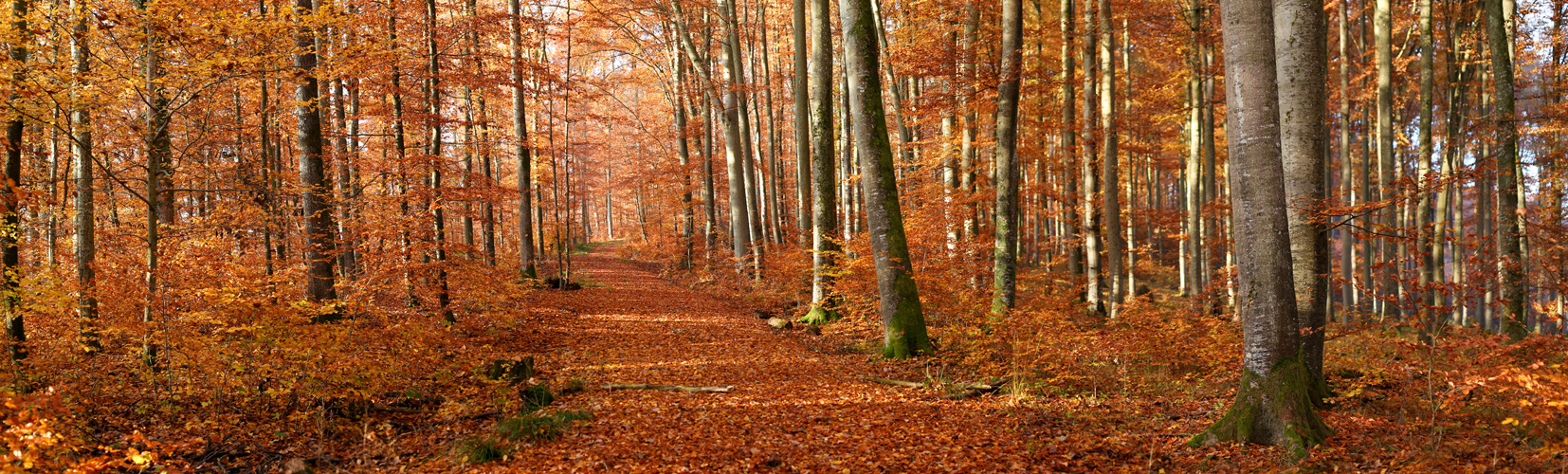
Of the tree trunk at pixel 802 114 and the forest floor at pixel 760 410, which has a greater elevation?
the tree trunk at pixel 802 114

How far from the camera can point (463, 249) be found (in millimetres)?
9781

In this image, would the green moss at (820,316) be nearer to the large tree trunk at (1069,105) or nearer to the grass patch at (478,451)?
the large tree trunk at (1069,105)

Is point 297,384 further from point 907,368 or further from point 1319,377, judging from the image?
point 1319,377

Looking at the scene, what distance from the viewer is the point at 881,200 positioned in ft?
28.1

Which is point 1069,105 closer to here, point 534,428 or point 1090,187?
point 1090,187

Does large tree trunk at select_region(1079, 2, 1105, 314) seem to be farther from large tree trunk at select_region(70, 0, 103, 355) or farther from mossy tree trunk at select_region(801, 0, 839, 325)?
large tree trunk at select_region(70, 0, 103, 355)

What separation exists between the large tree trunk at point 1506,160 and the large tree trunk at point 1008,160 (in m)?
5.36

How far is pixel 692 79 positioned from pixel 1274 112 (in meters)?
19.8

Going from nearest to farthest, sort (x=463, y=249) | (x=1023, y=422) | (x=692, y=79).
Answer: (x=1023, y=422) → (x=463, y=249) → (x=692, y=79)

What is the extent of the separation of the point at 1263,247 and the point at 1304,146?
1194mm

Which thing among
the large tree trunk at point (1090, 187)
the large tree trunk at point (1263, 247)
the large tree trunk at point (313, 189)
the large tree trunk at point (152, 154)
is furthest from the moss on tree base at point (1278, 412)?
the large tree trunk at point (313, 189)

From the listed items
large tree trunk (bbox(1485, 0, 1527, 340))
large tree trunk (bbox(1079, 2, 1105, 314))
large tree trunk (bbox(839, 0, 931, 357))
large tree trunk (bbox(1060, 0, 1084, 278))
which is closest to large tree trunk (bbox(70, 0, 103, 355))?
large tree trunk (bbox(839, 0, 931, 357))

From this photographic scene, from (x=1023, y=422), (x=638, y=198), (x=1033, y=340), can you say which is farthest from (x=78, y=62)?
(x=638, y=198)

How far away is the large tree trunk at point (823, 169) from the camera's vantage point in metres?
10.7
